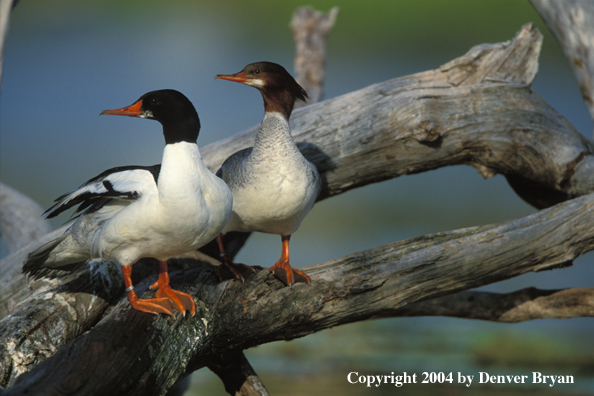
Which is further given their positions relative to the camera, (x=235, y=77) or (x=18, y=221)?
(x=18, y=221)

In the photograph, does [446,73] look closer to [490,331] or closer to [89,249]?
[89,249]

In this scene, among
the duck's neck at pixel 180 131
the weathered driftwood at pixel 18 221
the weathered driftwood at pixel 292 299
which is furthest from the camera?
the weathered driftwood at pixel 18 221

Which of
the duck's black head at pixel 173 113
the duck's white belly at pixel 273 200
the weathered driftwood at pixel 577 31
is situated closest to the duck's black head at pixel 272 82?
the duck's white belly at pixel 273 200

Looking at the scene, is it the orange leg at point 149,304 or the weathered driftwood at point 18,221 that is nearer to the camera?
the orange leg at point 149,304

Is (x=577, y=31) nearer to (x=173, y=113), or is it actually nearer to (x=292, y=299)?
(x=292, y=299)

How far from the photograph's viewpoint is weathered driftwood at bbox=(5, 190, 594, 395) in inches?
Result: 80.6

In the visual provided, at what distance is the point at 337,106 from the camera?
4.05m

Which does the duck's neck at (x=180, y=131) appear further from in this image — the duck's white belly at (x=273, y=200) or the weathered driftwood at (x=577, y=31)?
the weathered driftwood at (x=577, y=31)

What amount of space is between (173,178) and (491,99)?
2.91 m

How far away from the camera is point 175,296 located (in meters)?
2.48

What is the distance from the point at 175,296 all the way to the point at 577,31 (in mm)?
2785

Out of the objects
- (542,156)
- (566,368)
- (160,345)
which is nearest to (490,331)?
(566,368)
